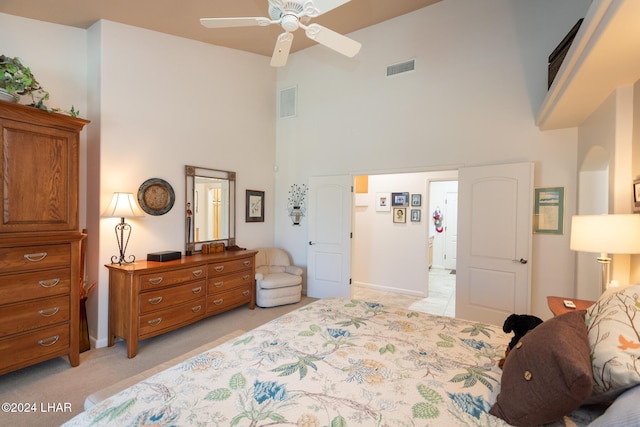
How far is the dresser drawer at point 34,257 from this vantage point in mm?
2197

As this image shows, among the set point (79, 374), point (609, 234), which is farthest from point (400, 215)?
point (79, 374)

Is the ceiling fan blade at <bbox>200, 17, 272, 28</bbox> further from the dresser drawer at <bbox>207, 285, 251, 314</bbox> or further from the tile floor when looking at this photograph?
the tile floor

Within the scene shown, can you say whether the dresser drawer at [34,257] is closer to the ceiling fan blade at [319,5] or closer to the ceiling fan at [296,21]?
the ceiling fan at [296,21]

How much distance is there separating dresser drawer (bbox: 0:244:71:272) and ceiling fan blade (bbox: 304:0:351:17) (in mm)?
2679

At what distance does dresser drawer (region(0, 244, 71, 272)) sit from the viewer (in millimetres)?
2197

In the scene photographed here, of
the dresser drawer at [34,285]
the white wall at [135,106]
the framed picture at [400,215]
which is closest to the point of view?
the dresser drawer at [34,285]

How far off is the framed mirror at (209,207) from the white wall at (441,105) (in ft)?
3.29

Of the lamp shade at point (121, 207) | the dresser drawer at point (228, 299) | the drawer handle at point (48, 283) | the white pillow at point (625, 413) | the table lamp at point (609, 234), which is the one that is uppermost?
the lamp shade at point (121, 207)

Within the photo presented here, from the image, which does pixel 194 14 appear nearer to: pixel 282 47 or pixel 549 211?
pixel 282 47

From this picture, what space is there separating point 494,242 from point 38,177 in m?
4.45

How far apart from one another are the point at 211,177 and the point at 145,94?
1229mm

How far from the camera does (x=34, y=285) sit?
7.63ft

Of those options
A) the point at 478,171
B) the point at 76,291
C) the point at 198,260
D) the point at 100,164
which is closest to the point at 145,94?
the point at 100,164

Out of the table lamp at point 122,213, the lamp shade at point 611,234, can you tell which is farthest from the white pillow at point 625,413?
the table lamp at point 122,213
